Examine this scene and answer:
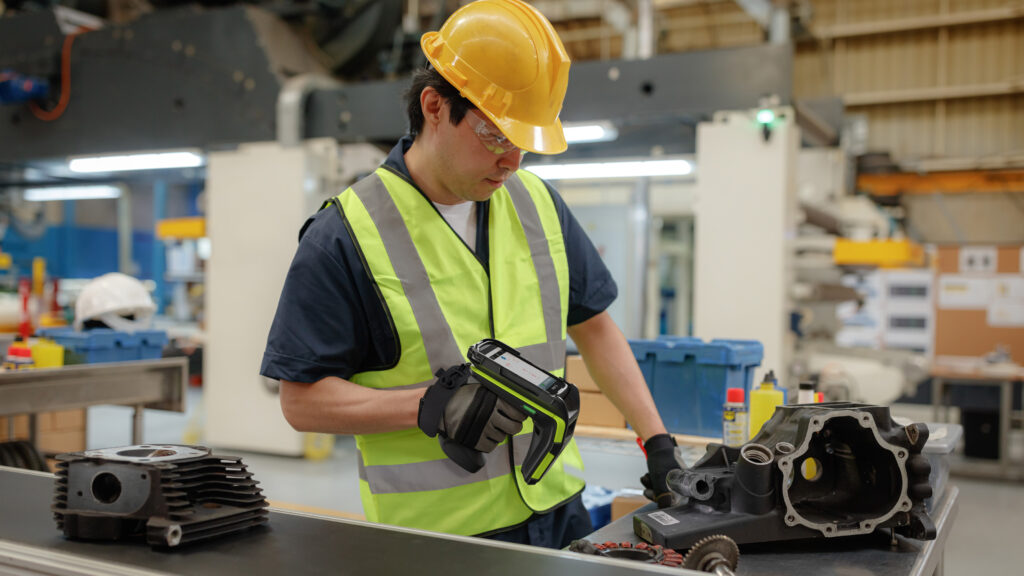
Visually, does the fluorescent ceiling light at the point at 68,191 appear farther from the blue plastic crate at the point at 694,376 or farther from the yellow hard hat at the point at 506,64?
the yellow hard hat at the point at 506,64

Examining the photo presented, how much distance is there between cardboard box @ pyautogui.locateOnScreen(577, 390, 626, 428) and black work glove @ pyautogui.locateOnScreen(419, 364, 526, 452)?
6.05 feet

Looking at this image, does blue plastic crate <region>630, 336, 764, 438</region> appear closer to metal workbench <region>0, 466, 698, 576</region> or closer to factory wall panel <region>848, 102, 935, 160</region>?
metal workbench <region>0, 466, 698, 576</region>

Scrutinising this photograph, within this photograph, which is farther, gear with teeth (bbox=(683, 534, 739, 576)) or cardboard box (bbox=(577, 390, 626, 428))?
cardboard box (bbox=(577, 390, 626, 428))

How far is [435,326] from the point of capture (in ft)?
4.97

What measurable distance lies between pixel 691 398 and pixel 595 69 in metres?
2.61

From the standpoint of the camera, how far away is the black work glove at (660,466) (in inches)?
60.4

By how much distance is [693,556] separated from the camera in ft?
3.47

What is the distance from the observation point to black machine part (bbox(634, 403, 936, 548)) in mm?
1202

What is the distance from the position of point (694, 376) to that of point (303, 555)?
2.15 metres

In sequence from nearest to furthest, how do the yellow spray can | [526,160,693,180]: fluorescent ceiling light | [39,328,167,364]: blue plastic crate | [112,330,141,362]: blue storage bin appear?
the yellow spray can < [39,328,167,364]: blue plastic crate < [112,330,141,362]: blue storage bin < [526,160,693,180]: fluorescent ceiling light

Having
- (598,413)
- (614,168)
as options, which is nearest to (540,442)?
(598,413)

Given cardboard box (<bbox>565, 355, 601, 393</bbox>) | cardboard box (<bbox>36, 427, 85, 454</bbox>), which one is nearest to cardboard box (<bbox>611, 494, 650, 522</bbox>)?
cardboard box (<bbox>565, 355, 601, 393</bbox>)

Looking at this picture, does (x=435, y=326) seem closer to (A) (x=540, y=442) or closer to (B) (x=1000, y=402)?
(A) (x=540, y=442)

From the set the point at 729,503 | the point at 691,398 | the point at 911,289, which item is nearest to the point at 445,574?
the point at 729,503
